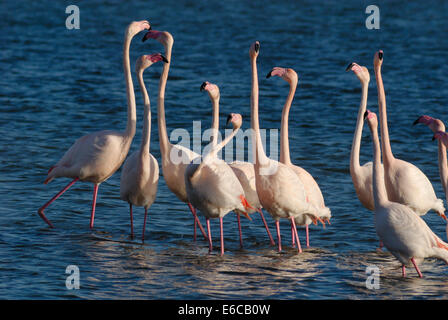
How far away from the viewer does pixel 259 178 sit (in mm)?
8891

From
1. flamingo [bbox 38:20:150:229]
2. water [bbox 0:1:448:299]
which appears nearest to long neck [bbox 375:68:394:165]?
water [bbox 0:1:448:299]

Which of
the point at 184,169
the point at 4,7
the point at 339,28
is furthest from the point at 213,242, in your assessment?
the point at 4,7

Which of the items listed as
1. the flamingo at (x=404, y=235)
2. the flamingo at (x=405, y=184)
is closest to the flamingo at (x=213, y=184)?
the flamingo at (x=404, y=235)

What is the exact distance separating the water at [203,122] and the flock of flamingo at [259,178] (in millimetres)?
482

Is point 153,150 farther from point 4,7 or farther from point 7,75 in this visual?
point 4,7

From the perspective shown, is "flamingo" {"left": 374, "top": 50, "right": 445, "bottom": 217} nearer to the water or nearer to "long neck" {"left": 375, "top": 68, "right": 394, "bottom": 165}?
"long neck" {"left": 375, "top": 68, "right": 394, "bottom": 165}

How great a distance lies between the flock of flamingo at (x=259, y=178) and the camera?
822cm

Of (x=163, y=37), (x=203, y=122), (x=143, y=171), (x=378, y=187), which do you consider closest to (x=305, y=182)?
(x=378, y=187)

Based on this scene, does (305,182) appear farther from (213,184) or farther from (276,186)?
(213,184)

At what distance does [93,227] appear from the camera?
33.3ft

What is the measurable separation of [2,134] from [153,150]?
286cm

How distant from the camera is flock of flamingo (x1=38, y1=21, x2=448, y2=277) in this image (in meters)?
8.22

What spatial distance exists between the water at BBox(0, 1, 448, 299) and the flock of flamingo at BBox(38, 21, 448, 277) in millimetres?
482

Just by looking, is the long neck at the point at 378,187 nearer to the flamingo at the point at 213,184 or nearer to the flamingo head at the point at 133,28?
the flamingo at the point at 213,184
